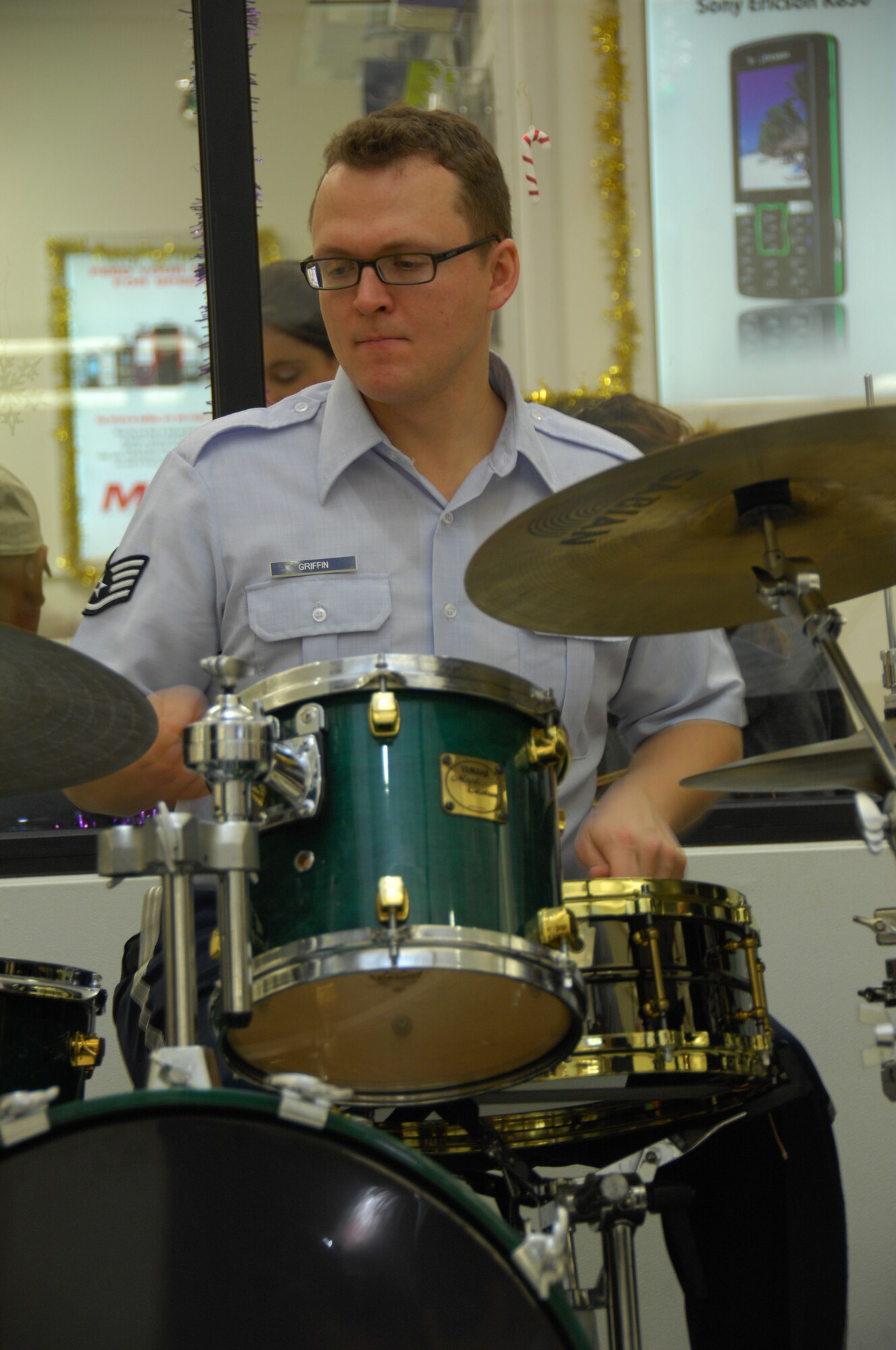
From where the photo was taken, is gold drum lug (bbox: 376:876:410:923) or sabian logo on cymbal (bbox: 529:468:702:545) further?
sabian logo on cymbal (bbox: 529:468:702:545)

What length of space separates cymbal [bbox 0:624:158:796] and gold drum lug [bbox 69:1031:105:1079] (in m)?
0.28

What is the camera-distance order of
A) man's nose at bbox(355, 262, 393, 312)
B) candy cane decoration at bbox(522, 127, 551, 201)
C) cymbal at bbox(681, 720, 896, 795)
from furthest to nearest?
candy cane decoration at bbox(522, 127, 551, 201)
man's nose at bbox(355, 262, 393, 312)
cymbal at bbox(681, 720, 896, 795)

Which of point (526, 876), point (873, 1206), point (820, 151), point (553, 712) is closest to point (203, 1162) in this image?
point (526, 876)

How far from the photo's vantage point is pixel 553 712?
1.28 meters

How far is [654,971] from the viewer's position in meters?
1.36

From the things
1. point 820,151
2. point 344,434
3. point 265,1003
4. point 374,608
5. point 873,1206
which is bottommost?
point 873,1206

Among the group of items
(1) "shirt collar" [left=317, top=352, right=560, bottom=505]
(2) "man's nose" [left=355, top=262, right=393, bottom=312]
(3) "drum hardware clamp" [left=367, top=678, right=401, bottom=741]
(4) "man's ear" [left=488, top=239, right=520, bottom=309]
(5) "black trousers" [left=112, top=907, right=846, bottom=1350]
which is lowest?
(5) "black trousers" [left=112, top=907, right=846, bottom=1350]

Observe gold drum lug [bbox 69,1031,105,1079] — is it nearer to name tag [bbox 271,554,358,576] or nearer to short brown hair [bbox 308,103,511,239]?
name tag [bbox 271,554,358,576]

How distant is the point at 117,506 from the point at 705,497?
5.72 ft

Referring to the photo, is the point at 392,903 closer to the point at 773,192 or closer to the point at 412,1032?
the point at 412,1032

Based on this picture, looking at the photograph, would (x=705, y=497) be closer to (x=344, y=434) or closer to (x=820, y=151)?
(x=344, y=434)

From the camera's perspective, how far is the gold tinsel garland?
2979 millimetres

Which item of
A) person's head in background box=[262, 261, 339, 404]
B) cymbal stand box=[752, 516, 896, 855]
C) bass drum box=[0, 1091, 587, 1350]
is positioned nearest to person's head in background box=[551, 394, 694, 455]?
person's head in background box=[262, 261, 339, 404]

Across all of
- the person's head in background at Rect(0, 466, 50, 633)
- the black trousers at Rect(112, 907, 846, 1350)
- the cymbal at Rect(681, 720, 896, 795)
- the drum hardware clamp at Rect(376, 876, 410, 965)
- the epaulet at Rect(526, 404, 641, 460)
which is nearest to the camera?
the drum hardware clamp at Rect(376, 876, 410, 965)
